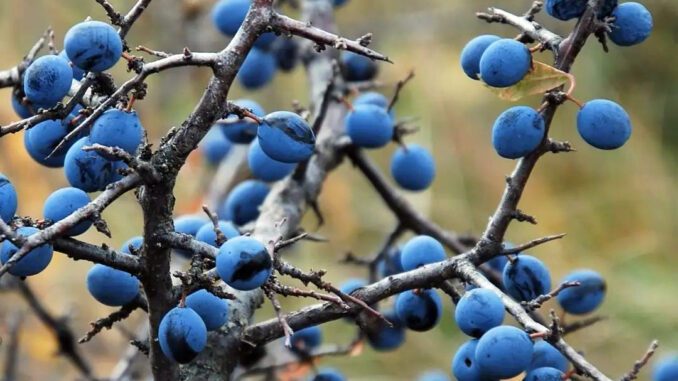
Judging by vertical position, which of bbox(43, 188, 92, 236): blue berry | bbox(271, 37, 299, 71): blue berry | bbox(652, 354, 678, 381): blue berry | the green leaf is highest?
bbox(271, 37, 299, 71): blue berry

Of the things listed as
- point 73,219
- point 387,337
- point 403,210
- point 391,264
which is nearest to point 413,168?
point 403,210

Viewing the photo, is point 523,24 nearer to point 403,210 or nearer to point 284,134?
point 284,134

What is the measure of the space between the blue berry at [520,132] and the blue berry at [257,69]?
126 centimetres

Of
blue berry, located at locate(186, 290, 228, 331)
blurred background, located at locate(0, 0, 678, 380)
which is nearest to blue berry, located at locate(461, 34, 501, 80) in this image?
blue berry, located at locate(186, 290, 228, 331)

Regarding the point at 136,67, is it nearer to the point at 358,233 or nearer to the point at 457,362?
the point at 457,362

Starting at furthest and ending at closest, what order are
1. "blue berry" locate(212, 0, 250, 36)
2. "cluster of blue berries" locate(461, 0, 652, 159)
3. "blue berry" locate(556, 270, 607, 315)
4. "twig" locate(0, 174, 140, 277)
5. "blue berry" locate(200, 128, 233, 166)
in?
"blue berry" locate(200, 128, 233, 166) < "blue berry" locate(212, 0, 250, 36) < "blue berry" locate(556, 270, 607, 315) < "cluster of blue berries" locate(461, 0, 652, 159) < "twig" locate(0, 174, 140, 277)

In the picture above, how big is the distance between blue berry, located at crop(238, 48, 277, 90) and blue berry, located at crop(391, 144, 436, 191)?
517mm

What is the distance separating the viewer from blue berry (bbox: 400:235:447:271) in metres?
1.69

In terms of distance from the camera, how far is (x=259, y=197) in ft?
7.10

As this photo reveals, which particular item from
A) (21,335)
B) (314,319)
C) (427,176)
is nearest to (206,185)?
(21,335)

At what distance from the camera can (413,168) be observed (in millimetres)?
2320

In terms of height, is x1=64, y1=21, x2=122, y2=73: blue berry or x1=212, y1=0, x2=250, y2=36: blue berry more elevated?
x1=212, y1=0, x2=250, y2=36: blue berry

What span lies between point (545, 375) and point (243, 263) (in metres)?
0.50

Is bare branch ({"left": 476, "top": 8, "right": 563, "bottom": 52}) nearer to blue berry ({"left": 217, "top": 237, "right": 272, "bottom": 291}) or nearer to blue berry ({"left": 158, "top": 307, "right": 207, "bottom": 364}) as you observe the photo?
blue berry ({"left": 217, "top": 237, "right": 272, "bottom": 291})
